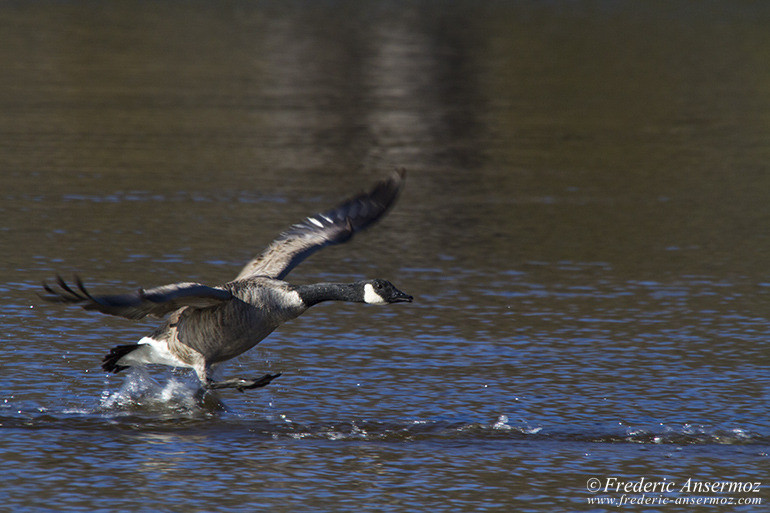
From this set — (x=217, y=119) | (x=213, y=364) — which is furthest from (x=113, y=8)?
(x=213, y=364)

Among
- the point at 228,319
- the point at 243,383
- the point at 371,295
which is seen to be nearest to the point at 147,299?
the point at 228,319

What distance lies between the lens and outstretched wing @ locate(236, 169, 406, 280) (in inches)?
410

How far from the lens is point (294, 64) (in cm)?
3453


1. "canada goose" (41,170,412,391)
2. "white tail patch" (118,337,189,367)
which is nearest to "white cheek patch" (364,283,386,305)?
"canada goose" (41,170,412,391)

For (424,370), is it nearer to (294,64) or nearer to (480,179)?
(480,179)

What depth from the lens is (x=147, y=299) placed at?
27.2 ft

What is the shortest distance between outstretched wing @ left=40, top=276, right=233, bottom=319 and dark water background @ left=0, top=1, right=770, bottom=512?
2.53ft

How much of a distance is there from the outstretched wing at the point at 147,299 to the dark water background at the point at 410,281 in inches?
30.3

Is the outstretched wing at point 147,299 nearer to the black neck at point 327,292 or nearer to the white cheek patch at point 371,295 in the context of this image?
the black neck at point 327,292

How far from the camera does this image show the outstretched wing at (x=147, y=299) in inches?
322

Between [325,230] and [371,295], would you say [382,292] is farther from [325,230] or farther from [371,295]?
[325,230]

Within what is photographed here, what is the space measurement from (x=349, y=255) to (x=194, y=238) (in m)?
1.69

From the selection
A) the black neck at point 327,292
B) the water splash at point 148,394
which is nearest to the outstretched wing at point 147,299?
the black neck at point 327,292

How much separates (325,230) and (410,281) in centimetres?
241
